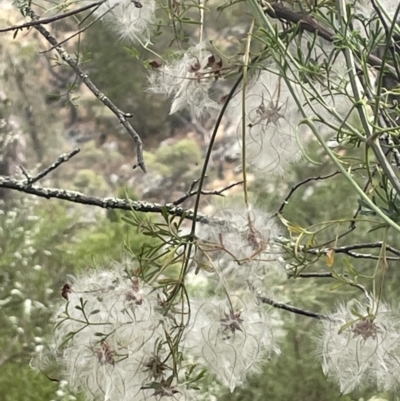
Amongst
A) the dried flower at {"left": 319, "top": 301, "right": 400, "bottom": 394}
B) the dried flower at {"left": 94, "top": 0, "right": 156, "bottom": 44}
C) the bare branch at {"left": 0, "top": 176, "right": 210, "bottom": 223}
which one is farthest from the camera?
the bare branch at {"left": 0, "top": 176, "right": 210, "bottom": 223}

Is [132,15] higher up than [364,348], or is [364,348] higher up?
[132,15]

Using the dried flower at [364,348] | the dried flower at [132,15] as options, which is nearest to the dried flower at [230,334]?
the dried flower at [364,348]

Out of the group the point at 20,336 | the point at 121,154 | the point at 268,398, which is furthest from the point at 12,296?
the point at 268,398

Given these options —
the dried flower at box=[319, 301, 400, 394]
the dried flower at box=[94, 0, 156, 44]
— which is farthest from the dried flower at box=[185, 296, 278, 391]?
the dried flower at box=[94, 0, 156, 44]

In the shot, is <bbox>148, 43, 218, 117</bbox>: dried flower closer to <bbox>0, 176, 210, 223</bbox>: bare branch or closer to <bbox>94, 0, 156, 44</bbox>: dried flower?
<bbox>94, 0, 156, 44</bbox>: dried flower

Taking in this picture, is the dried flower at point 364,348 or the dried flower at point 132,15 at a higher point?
the dried flower at point 132,15

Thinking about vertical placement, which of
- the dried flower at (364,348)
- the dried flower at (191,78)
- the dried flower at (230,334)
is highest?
the dried flower at (191,78)

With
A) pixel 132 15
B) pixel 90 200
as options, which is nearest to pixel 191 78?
pixel 132 15

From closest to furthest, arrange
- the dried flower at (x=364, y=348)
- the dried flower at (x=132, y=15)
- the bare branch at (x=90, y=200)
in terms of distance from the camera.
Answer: the dried flower at (x=364, y=348) < the dried flower at (x=132, y=15) < the bare branch at (x=90, y=200)

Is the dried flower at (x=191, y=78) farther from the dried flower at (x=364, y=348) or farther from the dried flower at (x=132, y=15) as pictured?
the dried flower at (x=364, y=348)

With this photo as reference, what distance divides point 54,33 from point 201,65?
1.86 feet

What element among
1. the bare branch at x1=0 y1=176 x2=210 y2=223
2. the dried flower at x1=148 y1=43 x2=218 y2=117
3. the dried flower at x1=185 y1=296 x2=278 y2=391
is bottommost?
the dried flower at x1=185 y1=296 x2=278 y2=391

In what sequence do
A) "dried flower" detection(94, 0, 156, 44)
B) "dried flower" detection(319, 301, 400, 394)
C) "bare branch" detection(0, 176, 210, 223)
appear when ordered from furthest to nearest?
"bare branch" detection(0, 176, 210, 223) → "dried flower" detection(94, 0, 156, 44) → "dried flower" detection(319, 301, 400, 394)

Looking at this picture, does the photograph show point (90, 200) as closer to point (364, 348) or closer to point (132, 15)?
point (132, 15)
